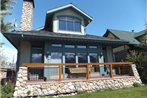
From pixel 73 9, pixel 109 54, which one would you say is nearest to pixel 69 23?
pixel 73 9

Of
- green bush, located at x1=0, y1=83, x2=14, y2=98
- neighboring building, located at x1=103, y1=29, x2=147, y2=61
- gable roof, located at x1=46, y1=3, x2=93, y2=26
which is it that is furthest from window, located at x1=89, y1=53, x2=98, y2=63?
green bush, located at x1=0, y1=83, x2=14, y2=98

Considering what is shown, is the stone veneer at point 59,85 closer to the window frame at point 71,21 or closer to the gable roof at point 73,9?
the window frame at point 71,21

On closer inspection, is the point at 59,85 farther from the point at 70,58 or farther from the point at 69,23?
the point at 69,23

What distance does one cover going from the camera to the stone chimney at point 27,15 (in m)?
13.9

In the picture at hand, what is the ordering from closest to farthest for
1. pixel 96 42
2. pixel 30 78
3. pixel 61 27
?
1. pixel 30 78
2. pixel 96 42
3. pixel 61 27

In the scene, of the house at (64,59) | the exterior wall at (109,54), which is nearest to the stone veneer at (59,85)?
the house at (64,59)

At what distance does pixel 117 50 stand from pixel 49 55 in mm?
10342

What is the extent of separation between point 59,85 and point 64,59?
335 centimetres

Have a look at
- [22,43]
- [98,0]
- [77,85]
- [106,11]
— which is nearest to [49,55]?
[22,43]

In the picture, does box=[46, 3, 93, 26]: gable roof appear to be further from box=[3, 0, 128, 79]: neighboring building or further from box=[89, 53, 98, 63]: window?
box=[89, 53, 98, 63]: window

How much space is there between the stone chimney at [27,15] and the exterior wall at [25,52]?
3.10 meters

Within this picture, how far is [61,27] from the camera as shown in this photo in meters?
13.6

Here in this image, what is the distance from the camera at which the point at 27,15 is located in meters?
14.2

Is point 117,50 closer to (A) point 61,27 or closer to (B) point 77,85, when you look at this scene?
(A) point 61,27
